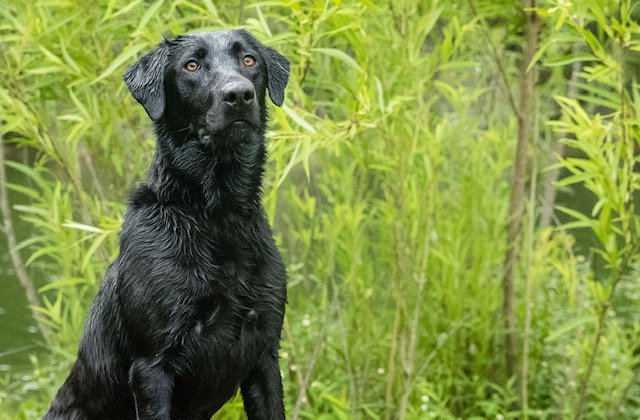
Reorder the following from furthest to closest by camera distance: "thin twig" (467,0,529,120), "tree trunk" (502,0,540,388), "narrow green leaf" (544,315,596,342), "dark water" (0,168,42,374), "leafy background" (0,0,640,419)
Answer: "dark water" (0,168,42,374) → "tree trunk" (502,0,540,388) → "thin twig" (467,0,529,120) → "narrow green leaf" (544,315,596,342) → "leafy background" (0,0,640,419)

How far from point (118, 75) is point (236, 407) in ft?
4.16

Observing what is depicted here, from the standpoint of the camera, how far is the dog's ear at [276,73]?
5.27 ft

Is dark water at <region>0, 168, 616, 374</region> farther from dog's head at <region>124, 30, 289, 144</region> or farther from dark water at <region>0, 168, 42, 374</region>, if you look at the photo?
dog's head at <region>124, 30, 289, 144</region>

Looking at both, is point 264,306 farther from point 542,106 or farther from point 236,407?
point 542,106

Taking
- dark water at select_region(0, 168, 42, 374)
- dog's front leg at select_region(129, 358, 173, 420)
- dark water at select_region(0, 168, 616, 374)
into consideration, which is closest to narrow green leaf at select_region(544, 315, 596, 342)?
dog's front leg at select_region(129, 358, 173, 420)

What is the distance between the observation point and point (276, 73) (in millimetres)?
1637

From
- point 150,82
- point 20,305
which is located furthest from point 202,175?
point 20,305

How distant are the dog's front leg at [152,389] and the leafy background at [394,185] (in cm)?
62

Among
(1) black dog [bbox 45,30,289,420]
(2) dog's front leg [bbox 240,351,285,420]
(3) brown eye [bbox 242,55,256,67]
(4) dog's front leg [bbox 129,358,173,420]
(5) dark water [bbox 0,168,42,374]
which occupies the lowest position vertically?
(5) dark water [bbox 0,168,42,374]

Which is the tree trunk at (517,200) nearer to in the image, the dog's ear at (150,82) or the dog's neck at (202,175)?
the dog's neck at (202,175)

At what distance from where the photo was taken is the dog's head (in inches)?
57.2

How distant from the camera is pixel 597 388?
3281mm

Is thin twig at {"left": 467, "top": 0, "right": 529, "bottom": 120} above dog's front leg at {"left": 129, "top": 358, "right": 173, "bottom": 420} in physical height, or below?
above

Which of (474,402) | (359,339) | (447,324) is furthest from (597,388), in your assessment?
(359,339)
